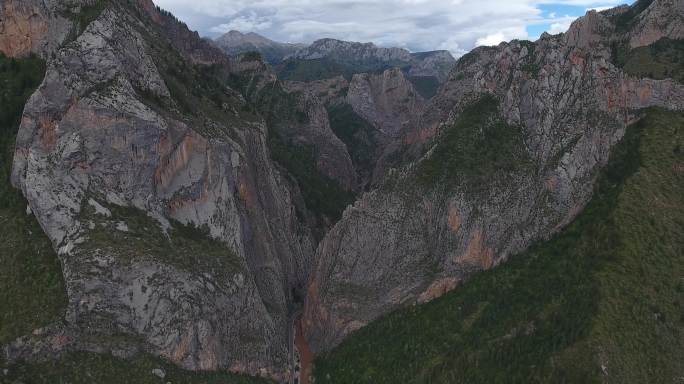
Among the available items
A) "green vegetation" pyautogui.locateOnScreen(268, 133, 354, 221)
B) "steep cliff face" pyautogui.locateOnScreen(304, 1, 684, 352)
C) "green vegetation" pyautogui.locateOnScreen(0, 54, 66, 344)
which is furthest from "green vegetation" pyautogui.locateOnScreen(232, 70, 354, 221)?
"green vegetation" pyautogui.locateOnScreen(0, 54, 66, 344)

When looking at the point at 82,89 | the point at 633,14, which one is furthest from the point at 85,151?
the point at 633,14

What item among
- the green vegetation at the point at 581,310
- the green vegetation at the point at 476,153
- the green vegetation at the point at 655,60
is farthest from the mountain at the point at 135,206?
the green vegetation at the point at 655,60

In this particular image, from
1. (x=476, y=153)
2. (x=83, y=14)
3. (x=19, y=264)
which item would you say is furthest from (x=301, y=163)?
(x=19, y=264)

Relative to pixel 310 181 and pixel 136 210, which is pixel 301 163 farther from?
pixel 136 210

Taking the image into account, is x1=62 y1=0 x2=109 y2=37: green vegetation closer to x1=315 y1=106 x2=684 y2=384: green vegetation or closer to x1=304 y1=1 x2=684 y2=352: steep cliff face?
x1=304 y1=1 x2=684 y2=352: steep cliff face

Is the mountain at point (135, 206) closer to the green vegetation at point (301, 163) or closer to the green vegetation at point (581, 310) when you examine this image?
the green vegetation at point (581, 310)

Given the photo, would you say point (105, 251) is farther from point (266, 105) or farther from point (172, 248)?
point (266, 105)
